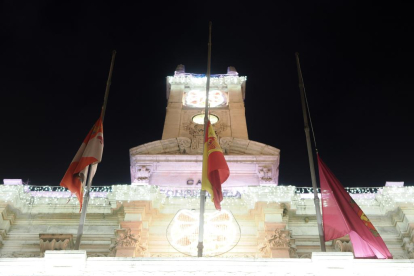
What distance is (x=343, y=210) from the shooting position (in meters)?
16.8

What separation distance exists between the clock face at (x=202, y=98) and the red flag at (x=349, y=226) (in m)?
25.4

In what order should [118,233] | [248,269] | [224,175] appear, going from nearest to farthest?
[248,269] → [224,175] → [118,233]

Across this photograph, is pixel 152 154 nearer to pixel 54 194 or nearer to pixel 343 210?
pixel 54 194

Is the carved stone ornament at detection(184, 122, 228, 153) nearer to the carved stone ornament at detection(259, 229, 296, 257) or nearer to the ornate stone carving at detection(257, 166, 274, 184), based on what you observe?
the ornate stone carving at detection(257, 166, 274, 184)

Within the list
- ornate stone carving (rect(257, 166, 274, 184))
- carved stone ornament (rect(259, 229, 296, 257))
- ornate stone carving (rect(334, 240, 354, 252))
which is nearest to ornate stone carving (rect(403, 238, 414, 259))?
ornate stone carving (rect(334, 240, 354, 252))

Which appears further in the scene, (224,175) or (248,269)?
(224,175)

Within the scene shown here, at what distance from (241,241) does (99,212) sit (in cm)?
726

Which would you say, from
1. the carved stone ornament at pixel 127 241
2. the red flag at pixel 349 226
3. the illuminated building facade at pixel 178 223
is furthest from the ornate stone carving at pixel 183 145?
the red flag at pixel 349 226

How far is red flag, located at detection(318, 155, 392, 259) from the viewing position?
1650 centimetres

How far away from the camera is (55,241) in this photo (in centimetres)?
2262

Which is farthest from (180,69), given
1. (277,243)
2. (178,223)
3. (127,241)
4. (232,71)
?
(277,243)

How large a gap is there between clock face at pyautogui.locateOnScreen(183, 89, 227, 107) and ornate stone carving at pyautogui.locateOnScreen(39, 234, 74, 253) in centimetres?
2120

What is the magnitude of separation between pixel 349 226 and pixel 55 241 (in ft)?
44.3

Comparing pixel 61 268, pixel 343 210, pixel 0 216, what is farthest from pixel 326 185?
pixel 0 216
